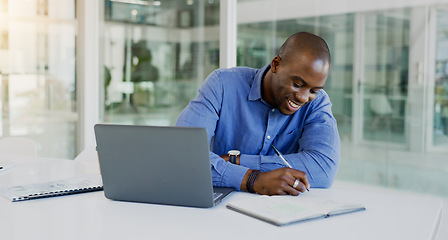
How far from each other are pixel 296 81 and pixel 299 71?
5cm

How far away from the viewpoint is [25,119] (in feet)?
16.2

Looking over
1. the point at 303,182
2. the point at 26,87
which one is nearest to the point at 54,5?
the point at 26,87

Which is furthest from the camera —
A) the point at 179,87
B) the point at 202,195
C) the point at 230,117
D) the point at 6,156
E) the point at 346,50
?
the point at 179,87

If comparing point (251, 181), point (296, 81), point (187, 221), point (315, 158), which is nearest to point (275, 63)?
point (296, 81)

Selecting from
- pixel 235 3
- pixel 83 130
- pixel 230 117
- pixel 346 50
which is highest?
pixel 235 3

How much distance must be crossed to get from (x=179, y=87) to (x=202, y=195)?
9.69 ft

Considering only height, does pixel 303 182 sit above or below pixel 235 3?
below

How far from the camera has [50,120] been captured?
5.09 meters

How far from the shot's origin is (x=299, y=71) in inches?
70.7

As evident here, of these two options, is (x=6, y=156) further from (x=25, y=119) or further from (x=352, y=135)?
(x=25, y=119)

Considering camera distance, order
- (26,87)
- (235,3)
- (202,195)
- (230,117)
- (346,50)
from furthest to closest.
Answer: (26,87) < (235,3) < (346,50) < (230,117) < (202,195)

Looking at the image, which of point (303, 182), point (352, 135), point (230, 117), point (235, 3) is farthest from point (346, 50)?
point (303, 182)

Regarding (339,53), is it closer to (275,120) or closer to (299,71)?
(275,120)

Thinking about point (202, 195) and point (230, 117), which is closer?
point (202, 195)
